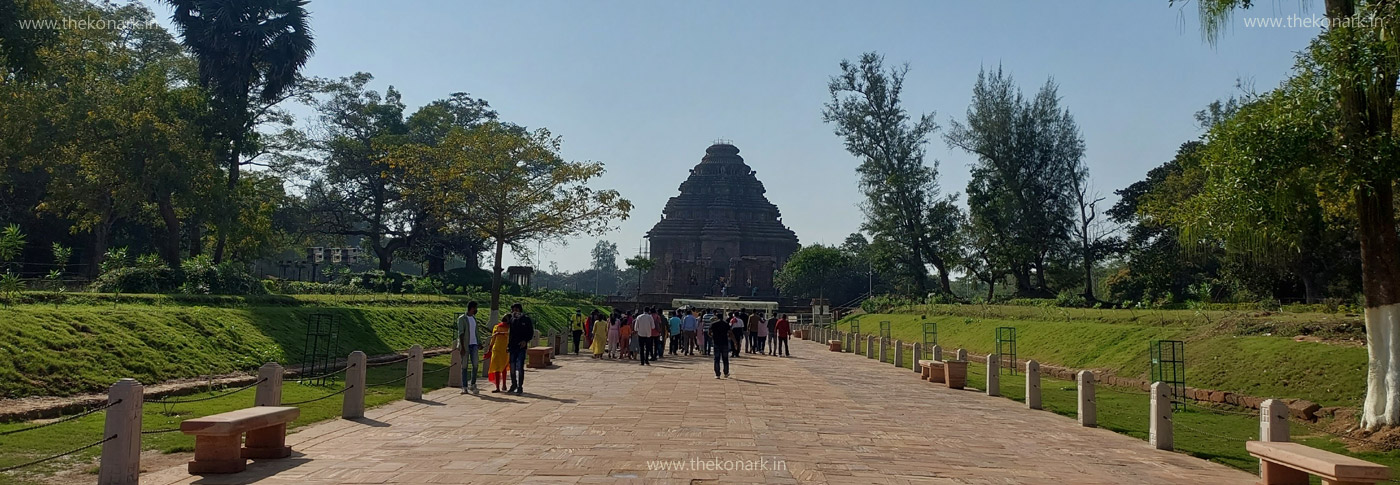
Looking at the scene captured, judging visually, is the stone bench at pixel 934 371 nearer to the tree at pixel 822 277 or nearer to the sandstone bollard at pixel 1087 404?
the sandstone bollard at pixel 1087 404

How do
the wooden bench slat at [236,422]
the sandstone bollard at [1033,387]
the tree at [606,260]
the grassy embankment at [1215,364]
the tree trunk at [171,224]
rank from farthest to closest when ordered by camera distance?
the tree at [606,260] → the tree trunk at [171,224] → the sandstone bollard at [1033,387] → the grassy embankment at [1215,364] → the wooden bench slat at [236,422]

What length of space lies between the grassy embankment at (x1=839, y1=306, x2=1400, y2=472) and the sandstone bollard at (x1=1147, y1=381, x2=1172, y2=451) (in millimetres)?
288

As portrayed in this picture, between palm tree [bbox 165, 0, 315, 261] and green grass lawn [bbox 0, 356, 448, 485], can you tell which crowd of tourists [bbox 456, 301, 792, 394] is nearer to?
green grass lawn [bbox 0, 356, 448, 485]

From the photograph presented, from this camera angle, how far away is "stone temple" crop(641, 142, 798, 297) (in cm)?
7188

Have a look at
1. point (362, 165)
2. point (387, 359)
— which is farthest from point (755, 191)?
point (387, 359)

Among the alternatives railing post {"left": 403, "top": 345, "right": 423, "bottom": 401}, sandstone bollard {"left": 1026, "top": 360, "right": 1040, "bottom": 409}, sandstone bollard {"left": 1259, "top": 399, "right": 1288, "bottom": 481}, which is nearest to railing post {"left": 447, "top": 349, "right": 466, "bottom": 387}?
railing post {"left": 403, "top": 345, "right": 423, "bottom": 401}

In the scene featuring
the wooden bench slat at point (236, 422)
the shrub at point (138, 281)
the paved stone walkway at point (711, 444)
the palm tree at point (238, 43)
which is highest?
the palm tree at point (238, 43)

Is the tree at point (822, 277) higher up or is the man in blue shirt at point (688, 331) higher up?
the tree at point (822, 277)

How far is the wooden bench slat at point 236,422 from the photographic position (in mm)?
7461

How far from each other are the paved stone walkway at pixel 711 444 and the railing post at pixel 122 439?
35 cm

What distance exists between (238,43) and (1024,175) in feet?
111

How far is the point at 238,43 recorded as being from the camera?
111ft

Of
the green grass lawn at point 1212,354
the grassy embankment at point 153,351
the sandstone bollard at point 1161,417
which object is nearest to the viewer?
the grassy embankment at point 153,351

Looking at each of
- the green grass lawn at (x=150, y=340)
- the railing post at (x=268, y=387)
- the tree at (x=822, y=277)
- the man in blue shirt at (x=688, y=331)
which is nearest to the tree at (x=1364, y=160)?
the railing post at (x=268, y=387)
